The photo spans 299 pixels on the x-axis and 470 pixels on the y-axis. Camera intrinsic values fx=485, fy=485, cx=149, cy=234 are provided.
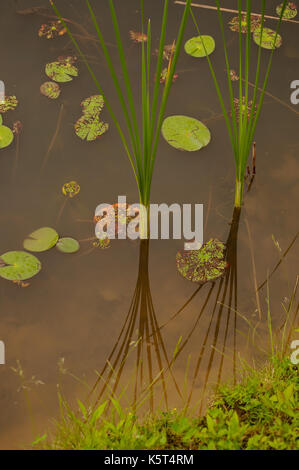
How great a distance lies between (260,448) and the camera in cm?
108

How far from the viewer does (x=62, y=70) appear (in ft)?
6.84

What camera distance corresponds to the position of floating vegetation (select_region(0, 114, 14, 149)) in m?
1.88

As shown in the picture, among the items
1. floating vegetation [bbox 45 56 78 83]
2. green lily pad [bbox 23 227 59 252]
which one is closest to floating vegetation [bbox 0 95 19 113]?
floating vegetation [bbox 45 56 78 83]

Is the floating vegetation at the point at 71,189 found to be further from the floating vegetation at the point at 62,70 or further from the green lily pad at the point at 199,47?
the green lily pad at the point at 199,47

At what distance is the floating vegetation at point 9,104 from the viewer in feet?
6.47

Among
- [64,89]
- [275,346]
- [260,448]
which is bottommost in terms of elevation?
[260,448]

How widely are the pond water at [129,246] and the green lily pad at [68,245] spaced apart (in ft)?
0.07

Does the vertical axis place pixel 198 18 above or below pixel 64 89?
above

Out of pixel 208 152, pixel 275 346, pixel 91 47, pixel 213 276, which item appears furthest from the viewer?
pixel 91 47

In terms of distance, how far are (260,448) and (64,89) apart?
5.16 feet

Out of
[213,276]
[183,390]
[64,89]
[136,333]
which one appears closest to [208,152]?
[213,276]

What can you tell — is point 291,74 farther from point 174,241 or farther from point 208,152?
point 174,241

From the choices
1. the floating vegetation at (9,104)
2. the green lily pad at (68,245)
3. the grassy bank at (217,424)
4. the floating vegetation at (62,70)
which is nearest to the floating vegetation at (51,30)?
the floating vegetation at (62,70)

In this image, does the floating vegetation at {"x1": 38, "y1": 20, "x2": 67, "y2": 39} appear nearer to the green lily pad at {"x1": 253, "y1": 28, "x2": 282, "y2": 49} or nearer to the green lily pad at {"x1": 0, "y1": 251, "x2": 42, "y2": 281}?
the green lily pad at {"x1": 253, "y1": 28, "x2": 282, "y2": 49}
